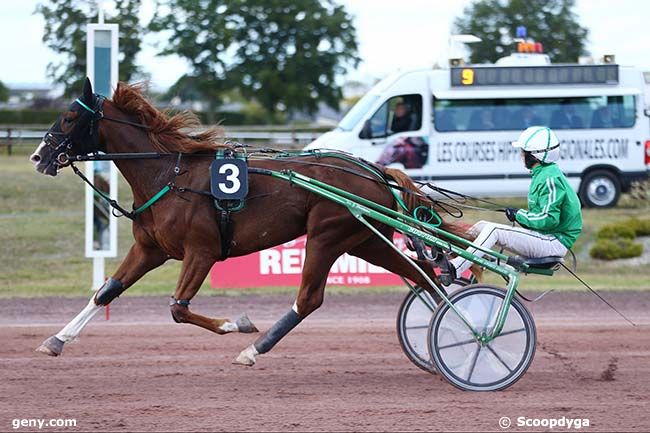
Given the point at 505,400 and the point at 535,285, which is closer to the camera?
the point at 505,400

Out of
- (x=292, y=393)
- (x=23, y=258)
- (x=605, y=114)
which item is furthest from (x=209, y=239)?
(x=605, y=114)

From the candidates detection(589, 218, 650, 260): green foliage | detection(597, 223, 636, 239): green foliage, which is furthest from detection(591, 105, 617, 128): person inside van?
detection(597, 223, 636, 239): green foliage

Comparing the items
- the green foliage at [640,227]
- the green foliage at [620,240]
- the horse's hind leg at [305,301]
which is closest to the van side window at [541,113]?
the green foliage at [620,240]

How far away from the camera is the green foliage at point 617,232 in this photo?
1441 centimetres

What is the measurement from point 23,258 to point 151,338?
20.7 feet

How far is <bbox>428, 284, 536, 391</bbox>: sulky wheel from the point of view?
6285 mm

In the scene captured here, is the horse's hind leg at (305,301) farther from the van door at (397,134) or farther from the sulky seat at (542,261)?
the van door at (397,134)

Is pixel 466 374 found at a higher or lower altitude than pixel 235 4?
lower

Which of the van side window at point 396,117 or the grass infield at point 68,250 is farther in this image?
the van side window at point 396,117

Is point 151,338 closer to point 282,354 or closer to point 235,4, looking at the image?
point 282,354

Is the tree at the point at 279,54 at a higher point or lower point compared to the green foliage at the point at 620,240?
higher

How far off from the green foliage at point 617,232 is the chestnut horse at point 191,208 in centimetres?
808

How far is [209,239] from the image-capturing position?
656cm

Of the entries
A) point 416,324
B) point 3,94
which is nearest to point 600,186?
point 416,324
